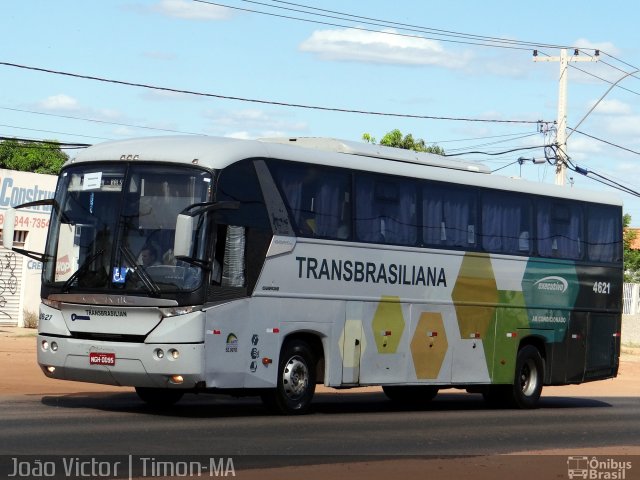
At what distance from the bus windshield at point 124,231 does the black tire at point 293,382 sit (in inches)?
84.3

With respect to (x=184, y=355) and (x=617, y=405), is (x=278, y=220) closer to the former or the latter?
(x=184, y=355)

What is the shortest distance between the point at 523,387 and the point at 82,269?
8.99 metres

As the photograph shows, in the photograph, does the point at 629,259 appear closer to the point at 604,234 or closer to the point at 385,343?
the point at 604,234

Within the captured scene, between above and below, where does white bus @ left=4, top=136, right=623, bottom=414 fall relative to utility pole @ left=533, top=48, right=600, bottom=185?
below

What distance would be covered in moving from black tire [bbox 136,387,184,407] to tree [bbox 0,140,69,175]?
57935mm

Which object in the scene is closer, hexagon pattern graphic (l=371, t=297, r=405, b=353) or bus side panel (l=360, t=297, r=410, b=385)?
bus side panel (l=360, t=297, r=410, b=385)

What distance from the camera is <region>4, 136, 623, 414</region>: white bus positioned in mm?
16516

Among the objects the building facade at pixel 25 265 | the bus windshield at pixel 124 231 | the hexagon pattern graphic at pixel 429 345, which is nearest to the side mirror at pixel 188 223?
the bus windshield at pixel 124 231

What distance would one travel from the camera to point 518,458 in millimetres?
13914

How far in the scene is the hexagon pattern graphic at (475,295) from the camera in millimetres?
21016

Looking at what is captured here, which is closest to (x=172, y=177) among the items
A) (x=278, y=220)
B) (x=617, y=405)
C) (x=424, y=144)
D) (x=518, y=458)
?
(x=278, y=220)

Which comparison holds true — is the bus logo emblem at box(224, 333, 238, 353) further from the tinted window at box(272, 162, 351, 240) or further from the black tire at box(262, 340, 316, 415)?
the tinted window at box(272, 162, 351, 240)

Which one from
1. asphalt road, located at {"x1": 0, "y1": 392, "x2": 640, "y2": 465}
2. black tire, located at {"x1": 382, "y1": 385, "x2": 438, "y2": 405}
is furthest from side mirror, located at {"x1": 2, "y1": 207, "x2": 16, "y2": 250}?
black tire, located at {"x1": 382, "y1": 385, "x2": 438, "y2": 405}

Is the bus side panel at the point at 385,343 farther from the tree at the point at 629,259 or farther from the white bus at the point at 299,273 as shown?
the tree at the point at 629,259
